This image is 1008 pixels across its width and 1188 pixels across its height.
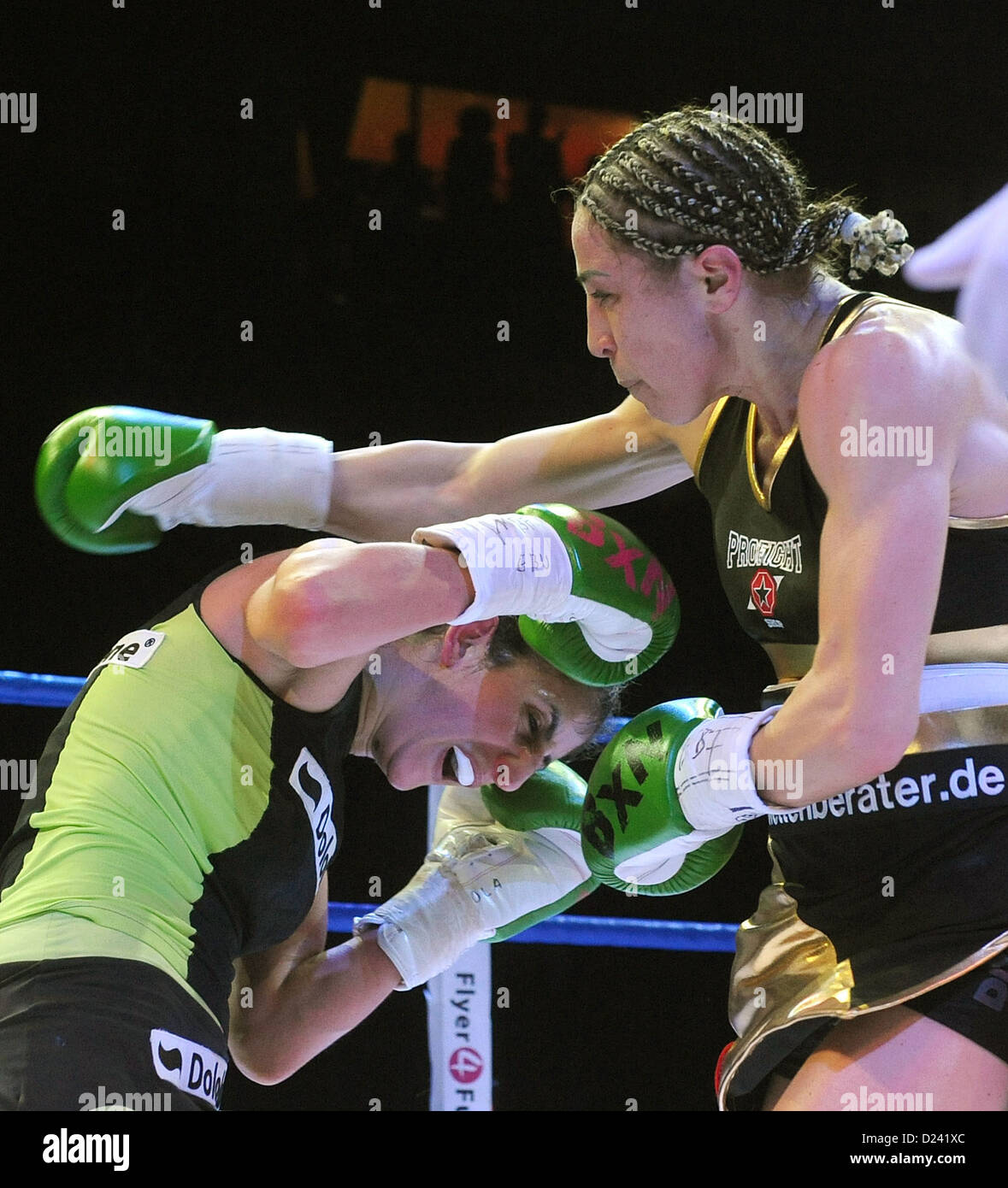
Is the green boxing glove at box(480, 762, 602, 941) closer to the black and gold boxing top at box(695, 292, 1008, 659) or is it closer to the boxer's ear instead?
the boxer's ear

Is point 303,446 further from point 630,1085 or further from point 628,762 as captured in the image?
point 630,1085

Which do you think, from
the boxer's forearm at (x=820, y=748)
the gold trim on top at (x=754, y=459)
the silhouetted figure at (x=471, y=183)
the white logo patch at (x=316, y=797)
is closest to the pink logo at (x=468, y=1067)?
the white logo patch at (x=316, y=797)

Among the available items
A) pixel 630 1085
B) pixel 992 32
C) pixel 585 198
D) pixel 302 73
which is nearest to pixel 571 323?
pixel 302 73

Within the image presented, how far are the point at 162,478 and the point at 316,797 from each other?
0.45 metres

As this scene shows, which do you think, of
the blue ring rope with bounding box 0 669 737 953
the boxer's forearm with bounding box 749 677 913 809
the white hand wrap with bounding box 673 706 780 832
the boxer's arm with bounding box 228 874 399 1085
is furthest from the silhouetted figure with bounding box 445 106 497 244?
the boxer's forearm with bounding box 749 677 913 809

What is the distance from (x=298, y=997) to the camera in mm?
1817

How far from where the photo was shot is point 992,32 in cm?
386

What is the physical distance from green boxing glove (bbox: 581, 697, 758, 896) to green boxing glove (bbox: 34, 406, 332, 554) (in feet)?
1.90

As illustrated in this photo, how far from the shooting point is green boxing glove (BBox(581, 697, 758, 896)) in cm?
146

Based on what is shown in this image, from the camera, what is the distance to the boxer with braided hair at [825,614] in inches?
49.9

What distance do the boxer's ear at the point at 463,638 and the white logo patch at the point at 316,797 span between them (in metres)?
0.25

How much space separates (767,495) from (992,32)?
3002mm

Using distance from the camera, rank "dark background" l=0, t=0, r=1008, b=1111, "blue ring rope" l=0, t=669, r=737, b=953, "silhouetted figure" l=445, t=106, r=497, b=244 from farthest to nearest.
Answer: "silhouetted figure" l=445, t=106, r=497, b=244 → "dark background" l=0, t=0, r=1008, b=1111 → "blue ring rope" l=0, t=669, r=737, b=953

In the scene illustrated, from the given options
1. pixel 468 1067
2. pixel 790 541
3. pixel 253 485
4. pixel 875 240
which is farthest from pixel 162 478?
pixel 468 1067
